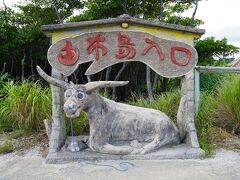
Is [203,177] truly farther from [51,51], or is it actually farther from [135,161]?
[51,51]

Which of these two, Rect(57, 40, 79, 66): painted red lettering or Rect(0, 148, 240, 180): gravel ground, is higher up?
Rect(57, 40, 79, 66): painted red lettering

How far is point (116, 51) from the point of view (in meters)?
4.36

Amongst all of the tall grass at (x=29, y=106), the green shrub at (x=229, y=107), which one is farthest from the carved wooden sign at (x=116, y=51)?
the tall grass at (x=29, y=106)

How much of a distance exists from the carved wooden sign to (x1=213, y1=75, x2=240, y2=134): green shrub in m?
1.21

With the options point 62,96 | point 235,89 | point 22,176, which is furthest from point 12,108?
point 235,89

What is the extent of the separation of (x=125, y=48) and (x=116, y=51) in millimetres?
127

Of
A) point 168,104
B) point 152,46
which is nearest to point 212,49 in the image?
point 168,104

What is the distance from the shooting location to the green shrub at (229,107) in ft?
16.8

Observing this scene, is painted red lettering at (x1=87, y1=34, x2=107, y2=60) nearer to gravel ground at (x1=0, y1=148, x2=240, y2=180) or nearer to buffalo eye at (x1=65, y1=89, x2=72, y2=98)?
buffalo eye at (x1=65, y1=89, x2=72, y2=98)

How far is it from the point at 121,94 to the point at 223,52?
3.39 meters

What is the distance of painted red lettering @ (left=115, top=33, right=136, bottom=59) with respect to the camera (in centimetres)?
435

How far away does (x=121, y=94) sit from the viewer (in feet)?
32.2

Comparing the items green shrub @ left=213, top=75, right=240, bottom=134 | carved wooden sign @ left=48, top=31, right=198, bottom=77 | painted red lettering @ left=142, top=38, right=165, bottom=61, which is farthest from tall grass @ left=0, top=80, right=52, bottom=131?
green shrub @ left=213, top=75, right=240, bottom=134

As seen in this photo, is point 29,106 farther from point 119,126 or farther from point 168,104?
point 168,104
